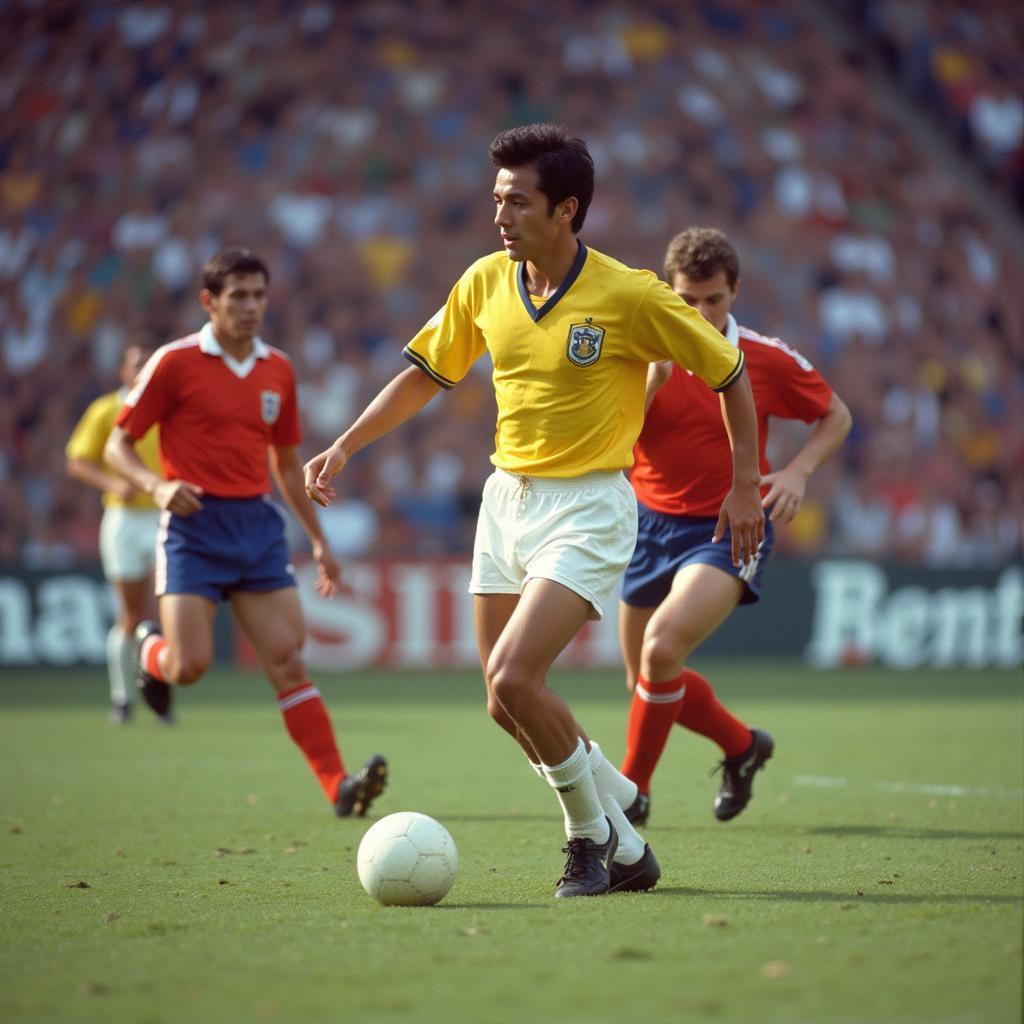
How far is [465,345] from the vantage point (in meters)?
5.22

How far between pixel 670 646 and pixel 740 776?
3.02 ft

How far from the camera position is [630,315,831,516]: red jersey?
6.50 m

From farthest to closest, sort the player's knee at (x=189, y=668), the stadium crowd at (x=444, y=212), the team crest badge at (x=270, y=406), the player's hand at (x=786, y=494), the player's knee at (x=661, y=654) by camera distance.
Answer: the stadium crowd at (x=444, y=212) < the team crest badge at (x=270, y=406) < the player's knee at (x=189, y=668) < the player's knee at (x=661, y=654) < the player's hand at (x=786, y=494)

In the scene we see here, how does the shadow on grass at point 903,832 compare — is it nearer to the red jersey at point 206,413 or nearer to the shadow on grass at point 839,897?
the shadow on grass at point 839,897

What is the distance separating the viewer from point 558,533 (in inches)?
193

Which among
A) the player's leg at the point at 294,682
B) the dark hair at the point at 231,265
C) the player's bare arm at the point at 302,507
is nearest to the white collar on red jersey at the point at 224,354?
the dark hair at the point at 231,265

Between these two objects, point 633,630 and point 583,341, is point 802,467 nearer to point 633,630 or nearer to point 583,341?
point 633,630

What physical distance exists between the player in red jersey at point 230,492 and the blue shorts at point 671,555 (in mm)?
1307

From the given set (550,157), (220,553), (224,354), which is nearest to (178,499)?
(220,553)

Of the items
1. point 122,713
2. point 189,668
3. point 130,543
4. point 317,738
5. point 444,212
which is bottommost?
point 122,713

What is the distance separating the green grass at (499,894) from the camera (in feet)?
11.4

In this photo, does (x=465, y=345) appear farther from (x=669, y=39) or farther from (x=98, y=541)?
(x=669, y=39)

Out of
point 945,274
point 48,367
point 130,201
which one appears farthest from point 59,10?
point 945,274

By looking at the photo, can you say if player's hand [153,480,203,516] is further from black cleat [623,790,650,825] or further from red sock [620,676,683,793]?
black cleat [623,790,650,825]
